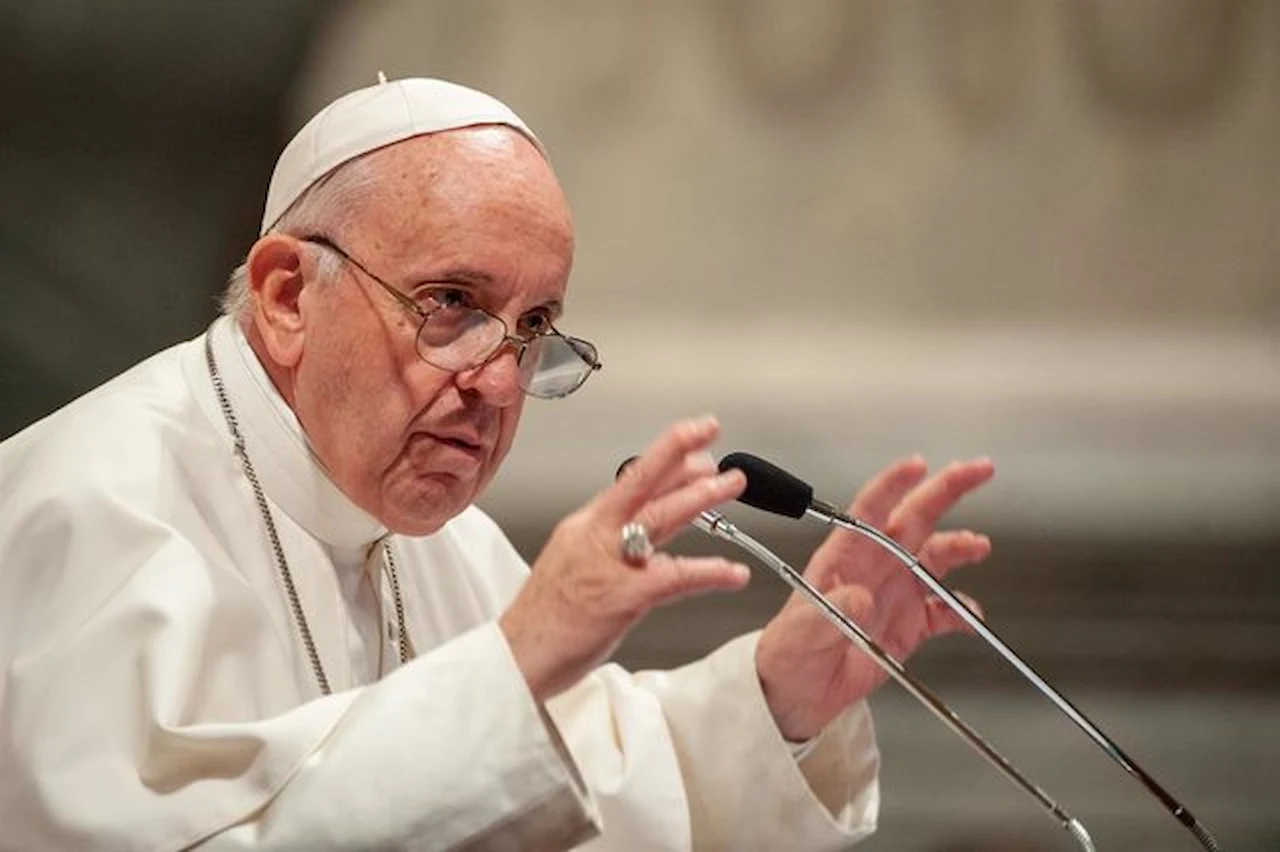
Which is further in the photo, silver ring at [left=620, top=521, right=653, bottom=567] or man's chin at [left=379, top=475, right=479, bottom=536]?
man's chin at [left=379, top=475, right=479, bottom=536]

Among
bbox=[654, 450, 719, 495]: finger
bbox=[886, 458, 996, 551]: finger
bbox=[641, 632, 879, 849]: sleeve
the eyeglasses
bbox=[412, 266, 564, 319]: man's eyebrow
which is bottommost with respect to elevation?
bbox=[641, 632, 879, 849]: sleeve

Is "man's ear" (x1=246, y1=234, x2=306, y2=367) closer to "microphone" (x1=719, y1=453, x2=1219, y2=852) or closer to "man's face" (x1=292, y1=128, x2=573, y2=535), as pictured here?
"man's face" (x1=292, y1=128, x2=573, y2=535)

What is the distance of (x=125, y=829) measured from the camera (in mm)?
2152

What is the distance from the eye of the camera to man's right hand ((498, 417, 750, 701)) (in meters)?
1.98

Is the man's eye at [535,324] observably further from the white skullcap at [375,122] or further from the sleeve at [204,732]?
the sleeve at [204,732]

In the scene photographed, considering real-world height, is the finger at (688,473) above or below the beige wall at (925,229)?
below

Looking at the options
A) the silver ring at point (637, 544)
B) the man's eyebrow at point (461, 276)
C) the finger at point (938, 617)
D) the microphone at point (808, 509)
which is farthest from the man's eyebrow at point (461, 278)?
the finger at point (938, 617)

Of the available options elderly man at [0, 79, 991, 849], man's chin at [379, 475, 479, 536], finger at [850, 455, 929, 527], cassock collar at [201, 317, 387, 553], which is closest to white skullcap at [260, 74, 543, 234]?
elderly man at [0, 79, 991, 849]

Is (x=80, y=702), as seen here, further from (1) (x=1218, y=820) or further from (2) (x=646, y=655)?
(1) (x=1218, y=820)

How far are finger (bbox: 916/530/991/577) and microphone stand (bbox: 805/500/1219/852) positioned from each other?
6 cm

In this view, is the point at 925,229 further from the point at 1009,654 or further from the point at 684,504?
the point at 684,504

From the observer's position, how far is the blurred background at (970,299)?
13.7 feet

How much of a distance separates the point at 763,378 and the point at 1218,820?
4.16ft

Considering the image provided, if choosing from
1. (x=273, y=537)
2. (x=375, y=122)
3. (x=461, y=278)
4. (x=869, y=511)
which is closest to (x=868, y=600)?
(x=869, y=511)
